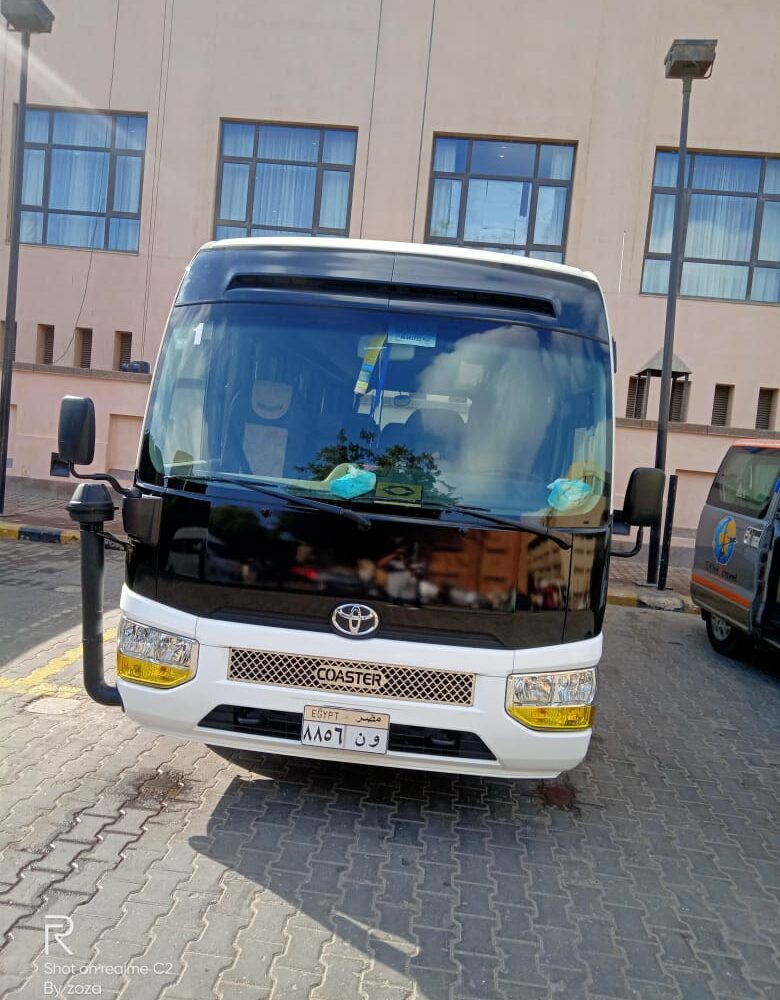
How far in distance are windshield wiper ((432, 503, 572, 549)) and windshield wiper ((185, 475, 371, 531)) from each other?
1.21 feet

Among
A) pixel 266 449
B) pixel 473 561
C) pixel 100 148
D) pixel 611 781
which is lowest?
pixel 611 781

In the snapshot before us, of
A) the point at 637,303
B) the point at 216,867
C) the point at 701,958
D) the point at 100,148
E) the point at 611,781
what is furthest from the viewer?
the point at 100,148

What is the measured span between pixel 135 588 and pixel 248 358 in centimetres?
115

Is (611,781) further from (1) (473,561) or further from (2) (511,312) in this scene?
(2) (511,312)

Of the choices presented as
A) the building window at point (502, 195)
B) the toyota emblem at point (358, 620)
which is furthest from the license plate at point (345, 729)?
the building window at point (502, 195)

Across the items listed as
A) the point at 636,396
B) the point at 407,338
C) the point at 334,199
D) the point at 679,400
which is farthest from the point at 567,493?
the point at 334,199

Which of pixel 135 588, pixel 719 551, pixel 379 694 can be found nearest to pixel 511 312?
pixel 379 694

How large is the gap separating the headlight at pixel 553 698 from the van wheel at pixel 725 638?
4.60 m

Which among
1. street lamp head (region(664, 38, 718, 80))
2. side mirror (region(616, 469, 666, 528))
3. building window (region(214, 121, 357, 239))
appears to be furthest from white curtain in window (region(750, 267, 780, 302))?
side mirror (region(616, 469, 666, 528))

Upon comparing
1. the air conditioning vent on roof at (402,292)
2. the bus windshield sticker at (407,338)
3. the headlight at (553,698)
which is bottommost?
the headlight at (553,698)

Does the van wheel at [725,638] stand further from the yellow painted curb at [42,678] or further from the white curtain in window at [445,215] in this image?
the white curtain in window at [445,215]

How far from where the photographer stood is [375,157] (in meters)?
16.0

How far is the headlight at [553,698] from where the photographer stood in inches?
138

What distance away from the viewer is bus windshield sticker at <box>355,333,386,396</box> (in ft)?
12.0
